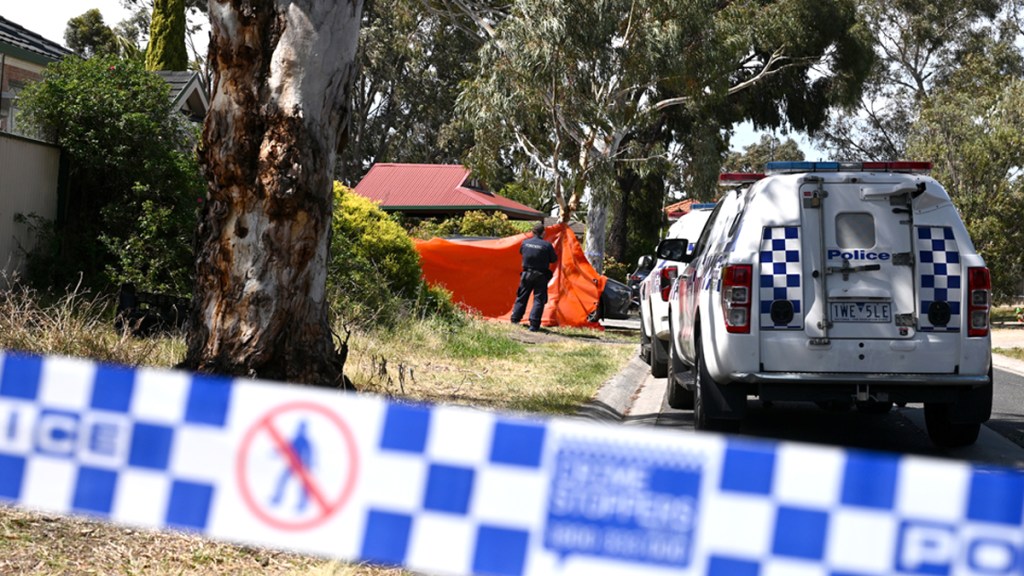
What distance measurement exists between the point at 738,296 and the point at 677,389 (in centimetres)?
275

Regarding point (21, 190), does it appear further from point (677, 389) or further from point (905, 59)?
point (905, 59)

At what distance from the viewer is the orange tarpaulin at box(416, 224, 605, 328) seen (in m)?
21.1

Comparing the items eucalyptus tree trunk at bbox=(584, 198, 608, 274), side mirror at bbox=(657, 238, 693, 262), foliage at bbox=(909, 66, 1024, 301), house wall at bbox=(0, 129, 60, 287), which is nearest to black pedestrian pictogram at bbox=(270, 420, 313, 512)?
side mirror at bbox=(657, 238, 693, 262)

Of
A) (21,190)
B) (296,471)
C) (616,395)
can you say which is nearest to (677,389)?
(616,395)

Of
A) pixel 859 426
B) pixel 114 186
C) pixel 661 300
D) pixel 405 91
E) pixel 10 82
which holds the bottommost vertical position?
pixel 859 426

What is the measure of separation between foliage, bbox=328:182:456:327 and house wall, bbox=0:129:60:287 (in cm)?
313

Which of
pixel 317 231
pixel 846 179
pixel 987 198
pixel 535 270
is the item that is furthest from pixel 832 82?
pixel 317 231

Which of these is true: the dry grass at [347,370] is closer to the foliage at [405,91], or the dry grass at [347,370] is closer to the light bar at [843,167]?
the light bar at [843,167]

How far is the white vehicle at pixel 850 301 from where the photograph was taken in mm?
7848

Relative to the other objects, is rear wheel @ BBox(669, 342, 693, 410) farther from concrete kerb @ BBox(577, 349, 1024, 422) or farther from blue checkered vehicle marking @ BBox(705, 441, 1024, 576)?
blue checkered vehicle marking @ BBox(705, 441, 1024, 576)

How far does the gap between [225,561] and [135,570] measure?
0.33 m

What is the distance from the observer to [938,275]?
7902mm

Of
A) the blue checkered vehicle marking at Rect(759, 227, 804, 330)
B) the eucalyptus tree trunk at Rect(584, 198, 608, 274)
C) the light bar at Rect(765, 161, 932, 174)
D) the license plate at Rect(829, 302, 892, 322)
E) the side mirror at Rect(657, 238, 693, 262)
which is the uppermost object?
the eucalyptus tree trunk at Rect(584, 198, 608, 274)

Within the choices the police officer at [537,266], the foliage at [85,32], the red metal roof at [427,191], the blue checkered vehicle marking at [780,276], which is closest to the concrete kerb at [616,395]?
the blue checkered vehicle marking at [780,276]
